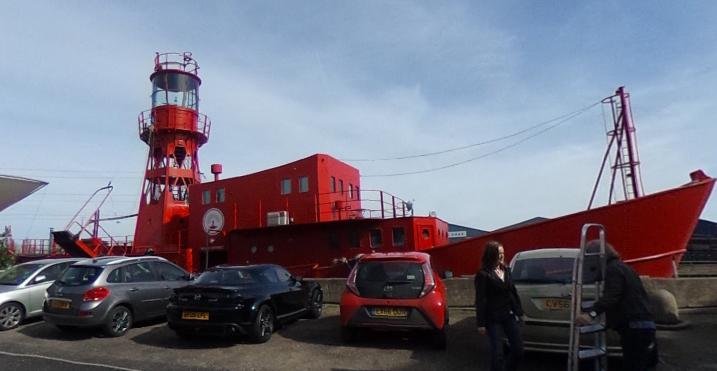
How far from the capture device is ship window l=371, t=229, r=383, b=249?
1500 cm

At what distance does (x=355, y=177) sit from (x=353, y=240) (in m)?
4.32

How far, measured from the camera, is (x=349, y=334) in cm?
848

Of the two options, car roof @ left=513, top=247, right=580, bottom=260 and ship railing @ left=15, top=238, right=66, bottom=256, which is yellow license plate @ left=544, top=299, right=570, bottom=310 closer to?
car roof @ left=513, top=247, right=580, bottom=260

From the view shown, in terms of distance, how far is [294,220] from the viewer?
16781 millimetres

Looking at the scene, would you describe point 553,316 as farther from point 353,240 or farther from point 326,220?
point 326,220

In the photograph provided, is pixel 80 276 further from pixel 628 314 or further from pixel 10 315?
pixel 628 314

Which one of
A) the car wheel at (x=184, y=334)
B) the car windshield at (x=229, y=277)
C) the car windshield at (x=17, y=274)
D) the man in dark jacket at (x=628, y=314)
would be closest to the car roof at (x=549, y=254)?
the man in dark jacket at (x=628, y=314)

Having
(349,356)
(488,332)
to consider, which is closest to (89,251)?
(349,356)

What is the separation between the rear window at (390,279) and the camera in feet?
26.4

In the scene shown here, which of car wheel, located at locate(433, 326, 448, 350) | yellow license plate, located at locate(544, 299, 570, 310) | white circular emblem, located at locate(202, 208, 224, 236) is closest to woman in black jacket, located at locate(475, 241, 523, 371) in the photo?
yellow license plate, located at locate(544, 299, 570, 310)

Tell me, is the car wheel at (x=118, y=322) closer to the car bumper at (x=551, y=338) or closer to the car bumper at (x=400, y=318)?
the car bumper at (x=400, y=318)

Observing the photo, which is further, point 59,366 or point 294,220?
point 294,220

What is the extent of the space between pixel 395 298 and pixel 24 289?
28.5 feet

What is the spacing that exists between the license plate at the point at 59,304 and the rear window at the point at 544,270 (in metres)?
8.20
